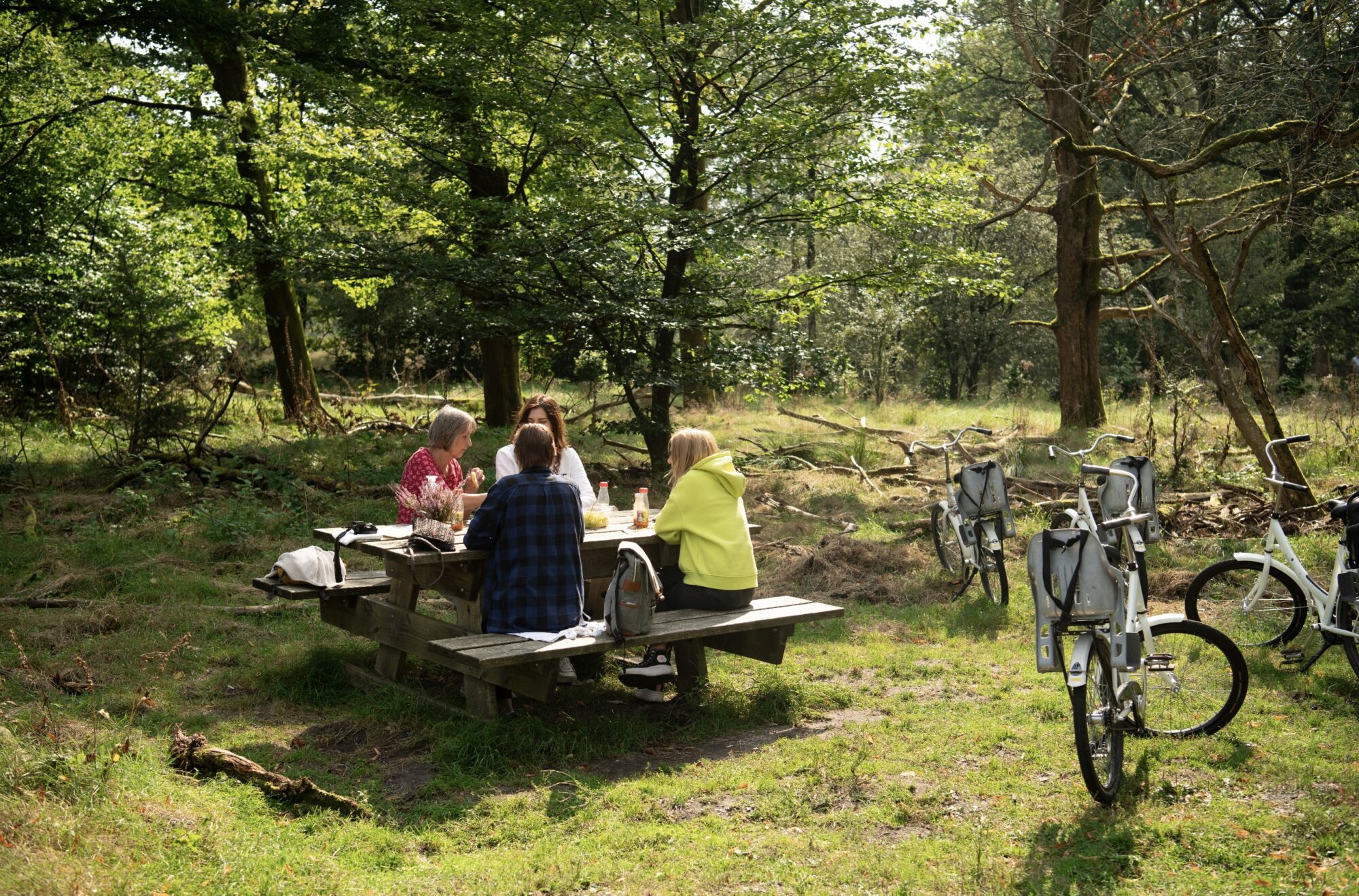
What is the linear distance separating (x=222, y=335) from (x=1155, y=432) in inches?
610

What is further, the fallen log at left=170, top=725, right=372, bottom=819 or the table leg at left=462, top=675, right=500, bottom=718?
the table leg at left=462, top=675, right=500, bottom=718

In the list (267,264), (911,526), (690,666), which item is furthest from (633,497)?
(690,666)

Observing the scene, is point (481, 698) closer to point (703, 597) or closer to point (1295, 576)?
point (703, 597)

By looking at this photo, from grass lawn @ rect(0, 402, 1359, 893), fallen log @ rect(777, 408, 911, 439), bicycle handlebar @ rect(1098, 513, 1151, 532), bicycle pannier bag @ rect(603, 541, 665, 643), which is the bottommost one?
grass lawn @ rect(0, 402, 1359, 893)

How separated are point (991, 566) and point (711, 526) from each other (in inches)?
146

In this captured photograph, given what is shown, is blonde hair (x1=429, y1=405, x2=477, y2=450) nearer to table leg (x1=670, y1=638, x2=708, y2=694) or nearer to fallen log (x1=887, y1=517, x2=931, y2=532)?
table leg (x1=670, y1=638, x2=708, y2=694)

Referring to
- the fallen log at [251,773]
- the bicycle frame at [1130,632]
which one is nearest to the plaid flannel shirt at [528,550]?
the fallen log at [251,773]

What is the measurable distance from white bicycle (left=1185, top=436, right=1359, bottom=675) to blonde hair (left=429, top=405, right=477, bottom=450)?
4.94 metres

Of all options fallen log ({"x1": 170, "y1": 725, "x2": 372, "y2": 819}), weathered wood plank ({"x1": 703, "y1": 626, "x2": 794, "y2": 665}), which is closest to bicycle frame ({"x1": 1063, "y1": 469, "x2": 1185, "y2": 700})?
weathered wood plank ({"x1": 703, "y1": 626, "x2": 794, "y2": 665})

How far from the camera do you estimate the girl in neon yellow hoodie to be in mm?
6508

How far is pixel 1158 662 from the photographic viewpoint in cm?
537

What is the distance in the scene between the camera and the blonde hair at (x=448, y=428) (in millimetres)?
7078

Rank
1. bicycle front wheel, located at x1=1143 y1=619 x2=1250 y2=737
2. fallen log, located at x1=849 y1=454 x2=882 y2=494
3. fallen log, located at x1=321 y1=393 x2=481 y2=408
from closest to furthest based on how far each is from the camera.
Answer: bicycle front wheel, located at x1=1143 y1=619 x2=1250 y2=737, fallen log, located at x1=849 y1=454 x2=882 y2=494, fallen log, located at x1=321 y1=393 x2=481 y2=408

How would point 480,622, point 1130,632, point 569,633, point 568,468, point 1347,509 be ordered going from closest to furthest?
point 1130,632 → point 569,633 → point 1347,509 → point 480,622 → point 568,468
